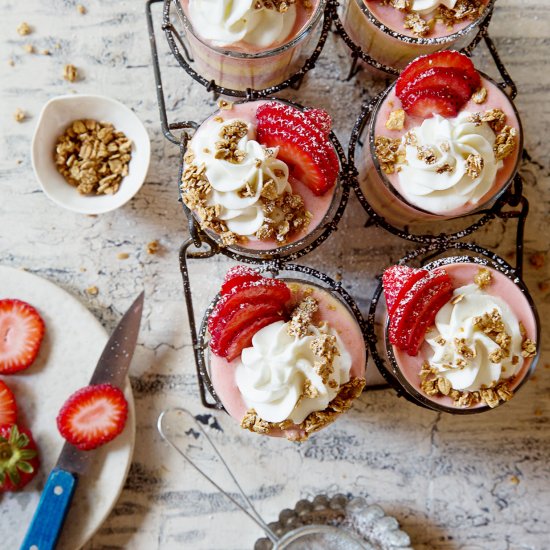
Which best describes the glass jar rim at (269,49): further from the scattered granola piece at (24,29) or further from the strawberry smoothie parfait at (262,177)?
the scattered granola piece at (24,29)

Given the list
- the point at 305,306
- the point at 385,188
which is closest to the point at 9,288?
the point at 305,306

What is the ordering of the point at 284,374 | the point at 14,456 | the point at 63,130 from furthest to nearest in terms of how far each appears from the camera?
the point at 63,130 < the point at 14,456 < the point at 284,374

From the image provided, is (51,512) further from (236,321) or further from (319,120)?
(319,120)

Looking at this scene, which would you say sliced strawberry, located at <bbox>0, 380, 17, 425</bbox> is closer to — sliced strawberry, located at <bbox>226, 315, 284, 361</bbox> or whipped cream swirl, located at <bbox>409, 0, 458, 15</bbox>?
sliced strawberry, located at <bbox>226, 315, 284, 361</bbox>

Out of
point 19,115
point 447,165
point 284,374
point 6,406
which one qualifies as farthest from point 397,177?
point 6,406

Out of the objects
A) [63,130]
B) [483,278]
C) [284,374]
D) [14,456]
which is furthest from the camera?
[63,130]

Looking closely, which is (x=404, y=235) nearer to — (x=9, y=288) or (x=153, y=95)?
(x=153, y=95)

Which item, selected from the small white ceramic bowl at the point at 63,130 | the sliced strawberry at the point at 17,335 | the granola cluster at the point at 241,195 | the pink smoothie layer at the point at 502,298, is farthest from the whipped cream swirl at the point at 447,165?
the sliced strawberry at the point at 17,335
